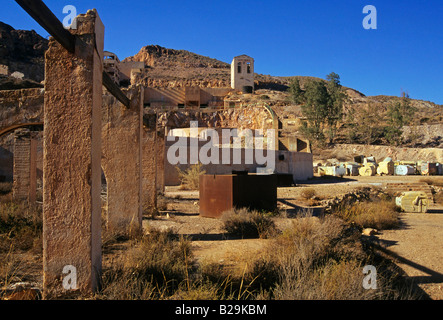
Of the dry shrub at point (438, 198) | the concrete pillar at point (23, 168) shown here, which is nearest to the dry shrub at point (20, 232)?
the concrete pillar at point (23, 168)

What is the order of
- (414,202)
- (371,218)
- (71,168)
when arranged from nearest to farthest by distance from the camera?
(71,168), (371,218), (414,202)

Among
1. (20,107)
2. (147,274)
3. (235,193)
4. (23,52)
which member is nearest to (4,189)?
(20,107)

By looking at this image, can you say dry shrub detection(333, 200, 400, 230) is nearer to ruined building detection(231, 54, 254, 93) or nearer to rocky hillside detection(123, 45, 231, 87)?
ruined building detection(231, 54, 254, 93)

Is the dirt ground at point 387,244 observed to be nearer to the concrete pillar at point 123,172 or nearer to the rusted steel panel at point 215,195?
the rusted steel panel at point 215,195

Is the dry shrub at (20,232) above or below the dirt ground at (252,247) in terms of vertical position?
above

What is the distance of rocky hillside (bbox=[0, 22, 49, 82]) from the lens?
5522 cm

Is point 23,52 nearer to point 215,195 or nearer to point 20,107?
point 20,107

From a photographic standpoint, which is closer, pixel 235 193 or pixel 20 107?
pixel 20 107

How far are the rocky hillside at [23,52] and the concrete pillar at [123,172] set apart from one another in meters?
55.8

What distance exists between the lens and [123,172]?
7434 millimetres

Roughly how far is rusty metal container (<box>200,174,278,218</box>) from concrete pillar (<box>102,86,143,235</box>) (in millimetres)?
3167

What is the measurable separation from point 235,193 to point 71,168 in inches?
253

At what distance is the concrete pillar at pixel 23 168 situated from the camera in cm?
1171

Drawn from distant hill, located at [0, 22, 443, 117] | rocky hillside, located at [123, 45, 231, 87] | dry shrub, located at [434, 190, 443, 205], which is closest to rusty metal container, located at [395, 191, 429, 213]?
dry shrub, located at [434, 190, 443, 205]
